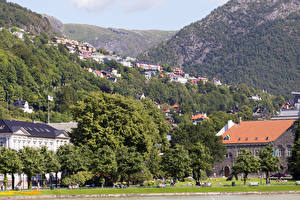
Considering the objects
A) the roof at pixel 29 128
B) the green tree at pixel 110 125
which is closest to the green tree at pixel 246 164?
the green tree at pixel 110 125

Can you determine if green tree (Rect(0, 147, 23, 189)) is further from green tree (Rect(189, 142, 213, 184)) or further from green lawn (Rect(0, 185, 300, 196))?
green tree (Rect(189, 142, 213, 184))

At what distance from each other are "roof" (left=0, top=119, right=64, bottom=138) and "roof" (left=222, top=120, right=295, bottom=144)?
5001cm

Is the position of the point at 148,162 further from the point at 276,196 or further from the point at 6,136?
the point at 276,196

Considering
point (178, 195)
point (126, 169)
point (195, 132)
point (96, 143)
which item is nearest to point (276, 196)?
point (178, 195)

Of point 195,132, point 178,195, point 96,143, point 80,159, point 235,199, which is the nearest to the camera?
point 235,199

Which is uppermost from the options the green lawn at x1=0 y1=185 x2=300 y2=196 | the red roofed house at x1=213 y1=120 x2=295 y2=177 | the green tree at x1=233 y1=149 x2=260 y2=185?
the red roofed house at x1=213 y1=120 x2=295 y2=177

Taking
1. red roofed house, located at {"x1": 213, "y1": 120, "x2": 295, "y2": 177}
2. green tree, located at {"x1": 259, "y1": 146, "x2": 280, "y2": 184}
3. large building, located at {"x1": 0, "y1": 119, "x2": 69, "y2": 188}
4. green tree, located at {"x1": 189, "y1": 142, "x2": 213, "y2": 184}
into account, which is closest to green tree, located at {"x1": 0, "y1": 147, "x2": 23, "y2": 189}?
large building, located at {"x1": 0, "y1": 119, "x2": 69, "y2": 188}

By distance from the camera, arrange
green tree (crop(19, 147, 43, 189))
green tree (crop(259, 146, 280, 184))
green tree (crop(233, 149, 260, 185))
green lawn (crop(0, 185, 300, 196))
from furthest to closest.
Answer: green tree (crop(259, 146, 280, 184))
green tree (crop(233, 149, 260, 185))
green tree (crop(19, 147, 43, 189))
green lawn (crop(0, 185, 300, 196))

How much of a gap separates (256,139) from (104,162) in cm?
7002

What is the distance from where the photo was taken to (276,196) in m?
97.6

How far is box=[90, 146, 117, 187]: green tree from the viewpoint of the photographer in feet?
374

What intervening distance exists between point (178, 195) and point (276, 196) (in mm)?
14681

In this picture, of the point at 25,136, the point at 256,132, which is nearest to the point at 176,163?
the point at 25,136

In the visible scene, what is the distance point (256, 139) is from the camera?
576ft
